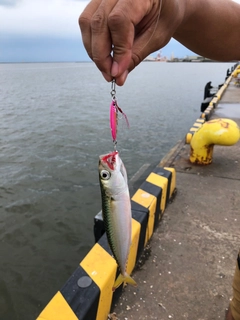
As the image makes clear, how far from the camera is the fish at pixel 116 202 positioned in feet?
5.05

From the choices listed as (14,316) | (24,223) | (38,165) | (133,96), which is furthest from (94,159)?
(133,96)

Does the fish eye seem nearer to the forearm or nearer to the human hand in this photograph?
the human hand

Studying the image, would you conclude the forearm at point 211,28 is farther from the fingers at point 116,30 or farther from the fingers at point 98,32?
the fingers at point 98,32

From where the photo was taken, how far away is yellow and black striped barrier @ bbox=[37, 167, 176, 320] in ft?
7.38

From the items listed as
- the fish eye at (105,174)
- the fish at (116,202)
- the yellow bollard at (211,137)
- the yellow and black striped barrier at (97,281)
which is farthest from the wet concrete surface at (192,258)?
the fish eye at (105,174)

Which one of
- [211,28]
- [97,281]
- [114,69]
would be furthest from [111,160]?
[97,281]

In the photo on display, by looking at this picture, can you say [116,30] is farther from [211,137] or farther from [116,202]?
[211,137]

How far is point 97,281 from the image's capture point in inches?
97.2

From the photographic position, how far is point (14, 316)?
4184 mm

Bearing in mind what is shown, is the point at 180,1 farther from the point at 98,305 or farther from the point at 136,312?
the point at 136,312

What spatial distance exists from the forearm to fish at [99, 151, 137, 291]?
3.10 ft

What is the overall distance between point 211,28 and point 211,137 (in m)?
3.28

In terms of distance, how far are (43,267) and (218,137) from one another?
388cm

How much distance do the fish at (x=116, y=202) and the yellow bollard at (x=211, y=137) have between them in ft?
12.0
